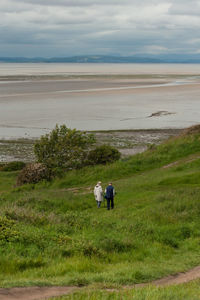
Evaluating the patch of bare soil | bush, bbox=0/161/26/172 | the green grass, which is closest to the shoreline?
bush, bbox=0/161/26/172

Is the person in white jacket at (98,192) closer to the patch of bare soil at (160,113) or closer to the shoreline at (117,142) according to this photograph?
the shoreline at (117,142)

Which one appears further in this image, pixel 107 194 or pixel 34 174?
pixel 34 174

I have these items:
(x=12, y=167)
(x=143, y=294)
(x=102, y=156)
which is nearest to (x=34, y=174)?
(x=102, y=156)

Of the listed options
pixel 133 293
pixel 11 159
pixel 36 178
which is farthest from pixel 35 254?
pixel 11 159

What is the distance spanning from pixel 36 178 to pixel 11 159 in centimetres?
1590

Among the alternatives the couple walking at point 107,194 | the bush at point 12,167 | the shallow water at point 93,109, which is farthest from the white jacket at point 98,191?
the shallow water at point 93,109

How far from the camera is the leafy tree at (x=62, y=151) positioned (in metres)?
39.4

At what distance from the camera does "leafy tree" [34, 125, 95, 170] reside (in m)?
39.4

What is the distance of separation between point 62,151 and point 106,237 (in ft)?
84.8

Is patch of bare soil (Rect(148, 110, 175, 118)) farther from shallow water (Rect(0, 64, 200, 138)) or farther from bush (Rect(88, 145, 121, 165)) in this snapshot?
bush (Rect(88, 145, 121, 165))

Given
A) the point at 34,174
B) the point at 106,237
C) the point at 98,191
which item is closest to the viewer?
the point at 106,237

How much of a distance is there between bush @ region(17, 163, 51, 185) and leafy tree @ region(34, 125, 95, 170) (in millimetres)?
2211

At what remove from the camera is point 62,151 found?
40.6 meters

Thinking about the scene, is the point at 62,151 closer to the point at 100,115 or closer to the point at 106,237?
the point at 106,237
